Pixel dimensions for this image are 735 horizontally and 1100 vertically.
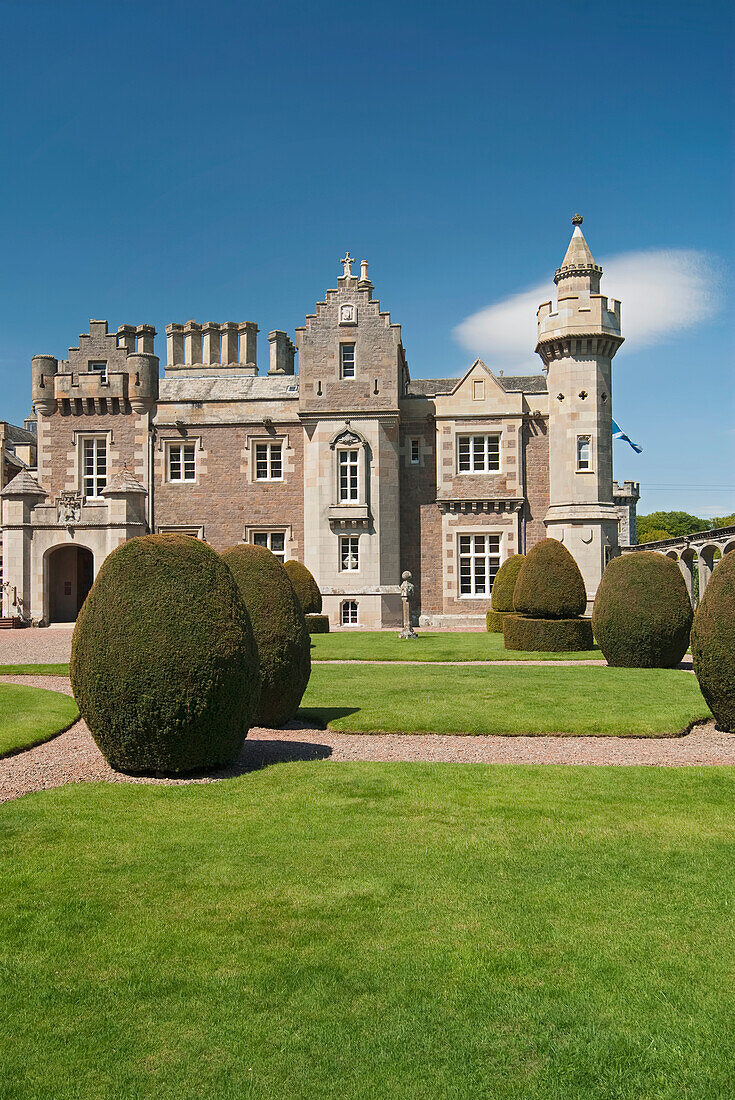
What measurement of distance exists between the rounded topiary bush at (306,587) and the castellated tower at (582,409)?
908 cm

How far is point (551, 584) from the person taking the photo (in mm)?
22562

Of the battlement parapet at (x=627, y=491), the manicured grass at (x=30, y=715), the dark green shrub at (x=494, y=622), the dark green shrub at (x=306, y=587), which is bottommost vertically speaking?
the manicured grass at (x=30, y=715)

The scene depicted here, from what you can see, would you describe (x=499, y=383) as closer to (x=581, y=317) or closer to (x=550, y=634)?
(x=581, y=317)

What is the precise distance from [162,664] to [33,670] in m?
11.2

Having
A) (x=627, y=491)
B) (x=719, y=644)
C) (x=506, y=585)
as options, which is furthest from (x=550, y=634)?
(x=627, y=491)

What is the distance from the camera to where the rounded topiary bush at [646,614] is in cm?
1844

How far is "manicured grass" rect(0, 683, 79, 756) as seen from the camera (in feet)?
36.4

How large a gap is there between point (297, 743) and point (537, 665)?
9.60m

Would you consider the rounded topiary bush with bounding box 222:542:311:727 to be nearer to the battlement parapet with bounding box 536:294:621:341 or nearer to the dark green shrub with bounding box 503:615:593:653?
the dark green shrub with bounding box 503:615:593:653

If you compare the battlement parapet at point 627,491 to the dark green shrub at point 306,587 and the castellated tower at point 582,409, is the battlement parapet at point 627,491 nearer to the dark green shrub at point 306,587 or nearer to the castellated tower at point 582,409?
the castellated tower at point 582,409

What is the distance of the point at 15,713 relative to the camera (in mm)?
12906

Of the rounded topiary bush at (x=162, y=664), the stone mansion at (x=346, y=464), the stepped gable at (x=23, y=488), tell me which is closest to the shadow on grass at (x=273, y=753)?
the rounded topiary bush at (x=162, y=664)

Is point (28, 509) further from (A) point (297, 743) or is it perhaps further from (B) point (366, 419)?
(A) point (297, 743)

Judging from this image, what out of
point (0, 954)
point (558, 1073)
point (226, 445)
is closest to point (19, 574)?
point (226, 445)
